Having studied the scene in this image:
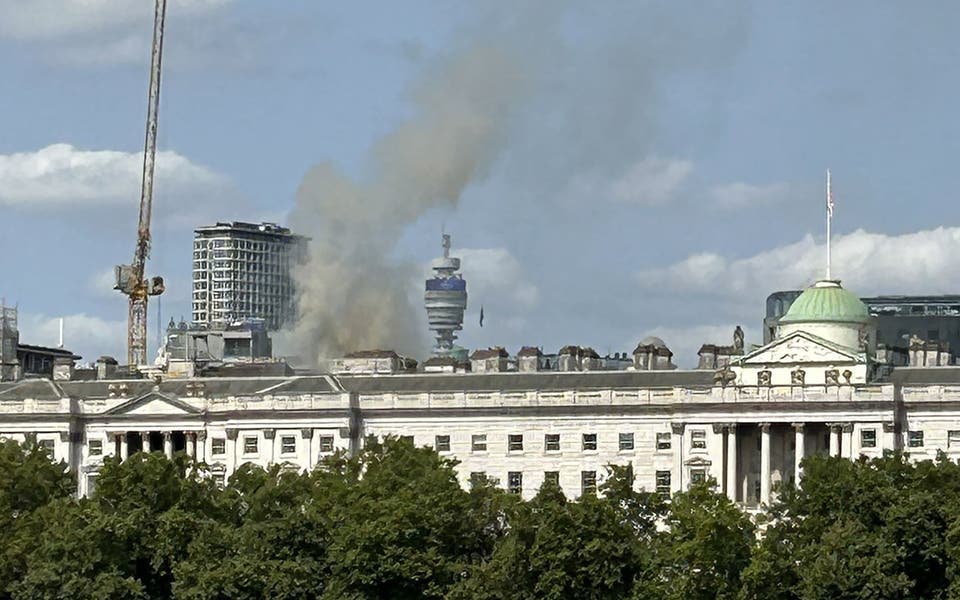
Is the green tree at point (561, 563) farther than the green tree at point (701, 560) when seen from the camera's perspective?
Yes

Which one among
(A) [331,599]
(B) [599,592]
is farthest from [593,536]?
(A) [331,599]

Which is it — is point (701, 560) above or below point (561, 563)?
above

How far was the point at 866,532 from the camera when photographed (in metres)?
197

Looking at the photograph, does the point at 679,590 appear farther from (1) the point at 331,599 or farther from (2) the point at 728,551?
(1) the point at 331,599

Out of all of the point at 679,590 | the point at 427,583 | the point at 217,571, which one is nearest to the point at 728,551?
the point at 679,590

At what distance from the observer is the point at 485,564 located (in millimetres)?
195750

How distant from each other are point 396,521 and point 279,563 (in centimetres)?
733

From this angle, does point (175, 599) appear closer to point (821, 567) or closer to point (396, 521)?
point (396, 521)

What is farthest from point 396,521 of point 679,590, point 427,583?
point 679,590

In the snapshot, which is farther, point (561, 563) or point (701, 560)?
point (561, 563)

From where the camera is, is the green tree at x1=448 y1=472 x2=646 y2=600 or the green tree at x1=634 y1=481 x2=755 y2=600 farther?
the green tree at x1=448 y1=472 x2=646 y2=600

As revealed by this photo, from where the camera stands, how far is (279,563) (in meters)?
200

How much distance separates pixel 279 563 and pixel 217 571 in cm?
386

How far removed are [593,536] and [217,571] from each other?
2218 cm
